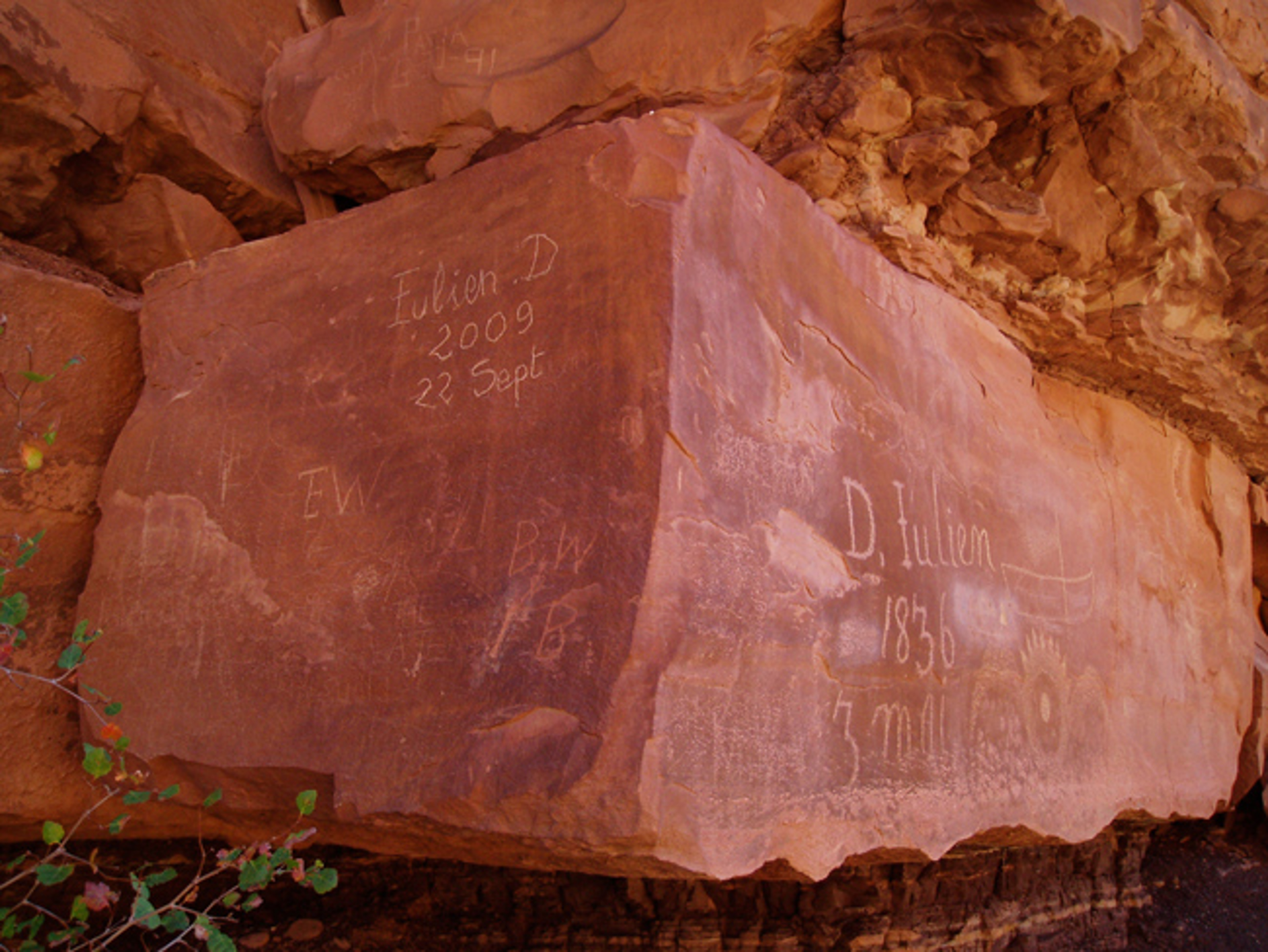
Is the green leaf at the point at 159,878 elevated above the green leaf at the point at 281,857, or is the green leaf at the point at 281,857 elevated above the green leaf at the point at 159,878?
the green leaf at the point at 281,857

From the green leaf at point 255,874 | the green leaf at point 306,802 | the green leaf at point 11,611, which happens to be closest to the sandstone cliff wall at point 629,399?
the green leaf at point 306,802

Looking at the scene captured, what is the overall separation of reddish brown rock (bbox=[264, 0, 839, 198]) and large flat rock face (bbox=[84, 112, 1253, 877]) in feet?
2.03

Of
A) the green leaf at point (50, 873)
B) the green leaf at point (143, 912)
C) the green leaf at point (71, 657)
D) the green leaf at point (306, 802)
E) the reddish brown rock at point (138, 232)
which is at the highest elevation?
the reddish brown rock at point (138, 232)

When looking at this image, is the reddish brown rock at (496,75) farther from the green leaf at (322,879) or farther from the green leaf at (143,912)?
the green leaf at (143,912)

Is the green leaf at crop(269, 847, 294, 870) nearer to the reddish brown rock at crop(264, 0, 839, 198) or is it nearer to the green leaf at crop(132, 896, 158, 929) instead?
the green leaf at crop(132, 896, 158, 929)

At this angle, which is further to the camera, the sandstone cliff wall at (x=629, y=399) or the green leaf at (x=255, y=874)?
the sandstone cliff wall at (x=629, y=399)

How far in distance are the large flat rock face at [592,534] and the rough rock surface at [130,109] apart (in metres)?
0.71

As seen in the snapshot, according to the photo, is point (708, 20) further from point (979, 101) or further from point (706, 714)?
point (706, 714)

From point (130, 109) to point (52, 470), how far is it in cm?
124

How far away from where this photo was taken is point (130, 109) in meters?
2.95

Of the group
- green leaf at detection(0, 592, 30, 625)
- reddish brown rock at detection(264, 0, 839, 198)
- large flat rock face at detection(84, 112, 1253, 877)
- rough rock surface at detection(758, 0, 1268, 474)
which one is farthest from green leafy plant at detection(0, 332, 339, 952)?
rough rock surface at detection(758, 0, 1268, 474)

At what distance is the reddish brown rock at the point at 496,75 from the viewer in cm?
261

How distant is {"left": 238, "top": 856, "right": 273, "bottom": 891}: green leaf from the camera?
1.57 metres

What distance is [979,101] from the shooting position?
2.77 m
